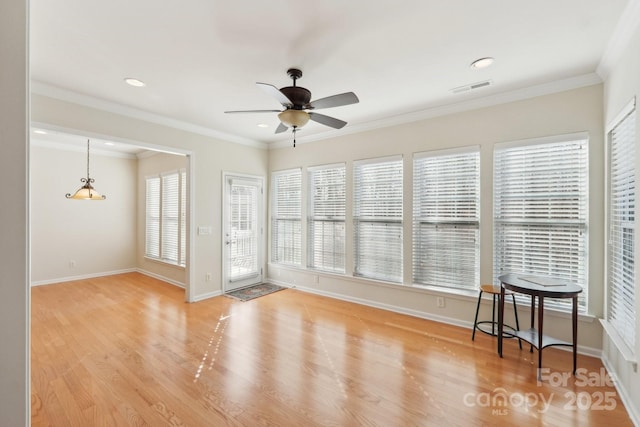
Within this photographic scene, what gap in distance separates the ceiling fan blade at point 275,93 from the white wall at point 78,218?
563 centimetres

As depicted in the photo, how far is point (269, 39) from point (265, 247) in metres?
4.26

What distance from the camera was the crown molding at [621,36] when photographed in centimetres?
198

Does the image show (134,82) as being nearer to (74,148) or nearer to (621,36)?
(74,148)

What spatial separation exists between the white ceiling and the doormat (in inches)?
124

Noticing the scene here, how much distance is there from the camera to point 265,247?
5977 mm

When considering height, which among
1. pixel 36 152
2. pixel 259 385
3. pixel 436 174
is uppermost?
pixel 36 152

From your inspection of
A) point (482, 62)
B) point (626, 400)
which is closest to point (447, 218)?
point (482, 62)

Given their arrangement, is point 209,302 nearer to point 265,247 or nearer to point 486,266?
point 265,247

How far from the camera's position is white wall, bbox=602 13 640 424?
2031 mm

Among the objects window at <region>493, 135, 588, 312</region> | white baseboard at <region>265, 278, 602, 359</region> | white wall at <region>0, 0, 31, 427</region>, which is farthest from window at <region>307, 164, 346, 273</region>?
white wall at <region>0, 0, 31, 427</region>

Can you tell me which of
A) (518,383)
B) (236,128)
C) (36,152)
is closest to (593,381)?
(518,383)

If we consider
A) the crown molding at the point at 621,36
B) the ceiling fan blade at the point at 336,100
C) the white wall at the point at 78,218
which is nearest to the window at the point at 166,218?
the white wall at the point at 78,218

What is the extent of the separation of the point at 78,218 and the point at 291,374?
6.08 meters

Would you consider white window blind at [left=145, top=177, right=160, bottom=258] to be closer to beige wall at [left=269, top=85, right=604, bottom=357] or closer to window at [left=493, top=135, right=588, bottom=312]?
beige wall at [left=269, top=85, right=604, bottom=357]
